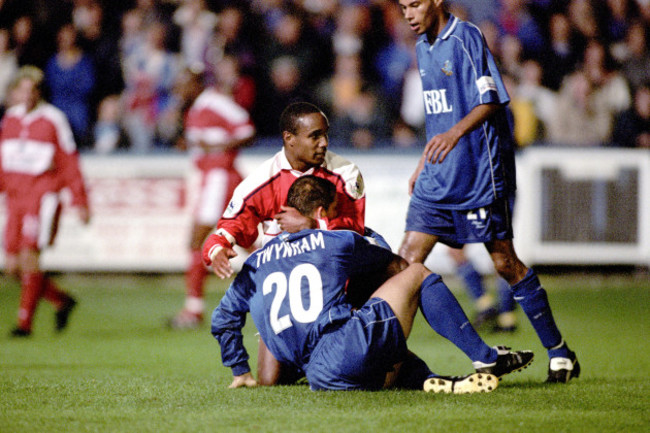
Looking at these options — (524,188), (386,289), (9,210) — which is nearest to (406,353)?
(386,289)

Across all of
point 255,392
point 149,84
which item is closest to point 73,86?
point 149,84

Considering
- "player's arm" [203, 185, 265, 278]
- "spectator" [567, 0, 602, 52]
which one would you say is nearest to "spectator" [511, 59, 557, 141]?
"spectator" [567, 0, 602, 52]

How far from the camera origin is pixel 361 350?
4.50m

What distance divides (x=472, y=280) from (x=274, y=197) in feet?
11.4

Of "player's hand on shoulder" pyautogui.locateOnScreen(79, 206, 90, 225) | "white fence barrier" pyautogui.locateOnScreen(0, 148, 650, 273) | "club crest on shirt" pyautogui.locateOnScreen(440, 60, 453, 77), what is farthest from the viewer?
"white fence barrier" pyautogui.locateOnScreen(0, 148, 650, 273)

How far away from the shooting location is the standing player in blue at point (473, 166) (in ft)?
17.4

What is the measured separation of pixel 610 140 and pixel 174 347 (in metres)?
7.32

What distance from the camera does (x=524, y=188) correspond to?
11672mm

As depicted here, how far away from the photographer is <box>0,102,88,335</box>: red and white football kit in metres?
8.48

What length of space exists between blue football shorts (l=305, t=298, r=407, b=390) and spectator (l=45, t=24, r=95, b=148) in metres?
9.33

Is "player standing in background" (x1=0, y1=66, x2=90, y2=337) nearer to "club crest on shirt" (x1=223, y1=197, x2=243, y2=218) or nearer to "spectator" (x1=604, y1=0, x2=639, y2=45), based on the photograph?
"club crest on shirt" (x1=223, y1=197, x2=243, y2=218)

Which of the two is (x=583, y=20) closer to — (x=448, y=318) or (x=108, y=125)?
(x=108, y=125)

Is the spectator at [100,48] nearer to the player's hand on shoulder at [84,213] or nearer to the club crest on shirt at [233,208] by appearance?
the player's hand on shoulder at [84,213]

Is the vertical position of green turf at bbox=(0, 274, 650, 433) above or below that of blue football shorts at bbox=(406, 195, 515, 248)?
below
